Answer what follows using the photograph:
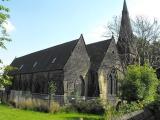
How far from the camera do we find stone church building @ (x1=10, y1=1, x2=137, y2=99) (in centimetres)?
3950

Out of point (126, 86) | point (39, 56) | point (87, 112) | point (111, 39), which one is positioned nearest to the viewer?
point (126, 86)

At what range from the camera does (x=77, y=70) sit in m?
40.8

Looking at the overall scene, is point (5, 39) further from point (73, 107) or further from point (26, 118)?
point (73, 107)

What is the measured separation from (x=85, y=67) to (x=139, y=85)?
1812cm

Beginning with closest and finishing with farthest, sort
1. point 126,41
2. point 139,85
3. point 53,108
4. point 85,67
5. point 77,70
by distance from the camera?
point 139,85
point 53,108
point 77,70
point 85,67
point 126,41

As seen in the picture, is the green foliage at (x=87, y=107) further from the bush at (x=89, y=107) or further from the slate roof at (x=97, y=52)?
the slate roof at (x=97, y=52)

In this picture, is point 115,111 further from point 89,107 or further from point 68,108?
point 68,108

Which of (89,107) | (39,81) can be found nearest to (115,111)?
(89,107)

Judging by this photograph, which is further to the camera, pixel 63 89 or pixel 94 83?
pixel 94 83

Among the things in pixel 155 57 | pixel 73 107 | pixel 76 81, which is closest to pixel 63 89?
pixel 76 81

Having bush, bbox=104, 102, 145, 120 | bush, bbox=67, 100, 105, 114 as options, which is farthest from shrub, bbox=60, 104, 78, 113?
bush, bbox=104, 102, 145, 120

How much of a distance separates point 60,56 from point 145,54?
1439cm

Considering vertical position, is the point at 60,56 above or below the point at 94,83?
above

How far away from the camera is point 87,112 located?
2725 centimetres
